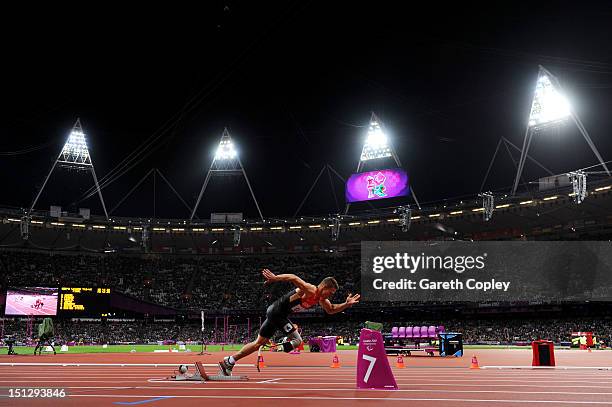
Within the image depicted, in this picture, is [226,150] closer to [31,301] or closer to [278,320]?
[31,301]

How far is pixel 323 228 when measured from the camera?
2330 inches

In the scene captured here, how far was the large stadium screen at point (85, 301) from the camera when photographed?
4934 cm

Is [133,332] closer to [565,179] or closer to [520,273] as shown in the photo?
[520,273]

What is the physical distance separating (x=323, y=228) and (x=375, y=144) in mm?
13475

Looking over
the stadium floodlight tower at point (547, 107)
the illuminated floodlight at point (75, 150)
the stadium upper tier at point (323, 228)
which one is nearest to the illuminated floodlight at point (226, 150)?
the stadium upper tier at point (323, 228)

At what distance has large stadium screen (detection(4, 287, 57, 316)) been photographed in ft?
155

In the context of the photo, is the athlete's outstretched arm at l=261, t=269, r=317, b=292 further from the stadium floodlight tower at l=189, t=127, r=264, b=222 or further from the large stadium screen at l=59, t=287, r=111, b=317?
the large stadium screen at l=59, t=287, r=111, b=317

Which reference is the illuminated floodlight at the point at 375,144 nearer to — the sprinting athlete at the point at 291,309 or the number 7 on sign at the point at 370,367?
the sprinting athlete at the point at 291,309

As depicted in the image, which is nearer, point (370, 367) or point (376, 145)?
point (370, 367)

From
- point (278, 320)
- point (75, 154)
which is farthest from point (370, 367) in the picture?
point (75, 154)

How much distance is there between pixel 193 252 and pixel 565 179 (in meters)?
43.9

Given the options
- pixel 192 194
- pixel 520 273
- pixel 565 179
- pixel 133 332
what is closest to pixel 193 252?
pixel 192 194

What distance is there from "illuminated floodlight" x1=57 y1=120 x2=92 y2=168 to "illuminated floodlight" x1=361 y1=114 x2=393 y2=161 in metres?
26.7

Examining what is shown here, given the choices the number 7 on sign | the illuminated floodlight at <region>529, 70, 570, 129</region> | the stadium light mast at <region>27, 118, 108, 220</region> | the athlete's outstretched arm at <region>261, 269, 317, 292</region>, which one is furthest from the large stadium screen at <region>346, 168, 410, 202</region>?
the number 7 on sign
